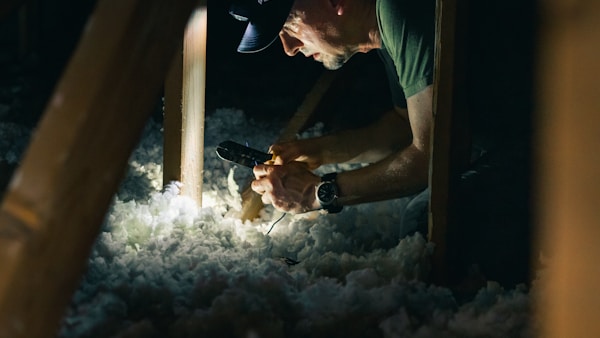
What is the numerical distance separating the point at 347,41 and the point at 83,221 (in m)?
1.69

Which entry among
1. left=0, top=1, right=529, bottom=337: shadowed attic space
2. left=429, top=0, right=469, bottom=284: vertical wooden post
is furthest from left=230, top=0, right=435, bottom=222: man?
left=429, top=0, right=469, bottom=284: vertical wooden post

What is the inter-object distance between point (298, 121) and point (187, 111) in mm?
792

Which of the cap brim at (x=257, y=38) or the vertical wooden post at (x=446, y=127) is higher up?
the cap brim at (x=257, y=38)

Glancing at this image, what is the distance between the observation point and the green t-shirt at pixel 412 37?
7.43 ft

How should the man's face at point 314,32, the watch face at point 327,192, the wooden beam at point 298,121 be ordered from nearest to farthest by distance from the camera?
the watch face at point 327,192, the man's face at point 314,32, the wooden beam at point 298,121

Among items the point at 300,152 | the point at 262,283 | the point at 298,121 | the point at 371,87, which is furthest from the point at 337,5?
the point at 371,87

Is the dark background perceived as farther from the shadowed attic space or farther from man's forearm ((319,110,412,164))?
man's forearm ((319,110,412,164))

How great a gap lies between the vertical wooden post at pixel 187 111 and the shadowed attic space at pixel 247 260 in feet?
0.34

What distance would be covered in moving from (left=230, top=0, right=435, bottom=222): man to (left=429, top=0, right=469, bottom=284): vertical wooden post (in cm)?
32

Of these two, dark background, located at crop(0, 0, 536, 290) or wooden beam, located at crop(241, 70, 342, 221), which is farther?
wooden beam, located at crop(241, 70, 342, 221)

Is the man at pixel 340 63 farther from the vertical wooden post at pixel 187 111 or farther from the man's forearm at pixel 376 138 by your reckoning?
the vertical wooden post at pixel 187 111

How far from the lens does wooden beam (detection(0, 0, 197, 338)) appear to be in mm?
975

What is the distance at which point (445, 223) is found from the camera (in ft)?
6.42

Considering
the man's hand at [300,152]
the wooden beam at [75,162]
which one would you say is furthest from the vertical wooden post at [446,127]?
the wooden beam at [75,162]
